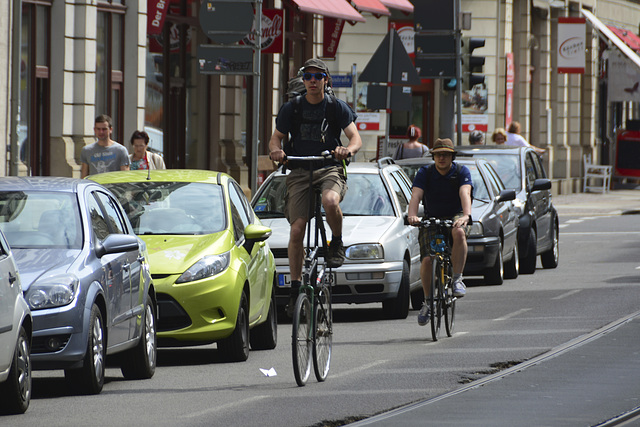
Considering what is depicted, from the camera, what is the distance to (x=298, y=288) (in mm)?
10000

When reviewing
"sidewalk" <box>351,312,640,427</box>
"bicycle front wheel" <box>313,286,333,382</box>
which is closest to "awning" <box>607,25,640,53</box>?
"sidewalk" <box>351,312,640,427</box>

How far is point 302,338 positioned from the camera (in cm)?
979

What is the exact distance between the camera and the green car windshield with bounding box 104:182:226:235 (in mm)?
12026

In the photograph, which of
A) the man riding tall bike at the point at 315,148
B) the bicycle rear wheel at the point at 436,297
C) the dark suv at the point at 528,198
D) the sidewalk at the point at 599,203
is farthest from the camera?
the sidewalk at the point at 599,203

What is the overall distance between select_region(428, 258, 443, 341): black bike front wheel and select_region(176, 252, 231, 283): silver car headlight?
2.17 metres

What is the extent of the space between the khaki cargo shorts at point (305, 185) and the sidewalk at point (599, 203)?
86.7 feet

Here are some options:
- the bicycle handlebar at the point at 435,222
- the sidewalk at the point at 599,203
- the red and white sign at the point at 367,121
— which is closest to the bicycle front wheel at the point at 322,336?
the bicycle handlebar at the point at 435,222

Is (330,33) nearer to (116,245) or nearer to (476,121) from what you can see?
(476,121)

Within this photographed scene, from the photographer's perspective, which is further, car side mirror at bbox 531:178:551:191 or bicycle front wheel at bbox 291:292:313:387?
car side mirror at bbox 531:178:551:191

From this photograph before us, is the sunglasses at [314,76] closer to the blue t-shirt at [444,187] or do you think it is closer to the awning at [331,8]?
the blue t-shirt at [444,187]

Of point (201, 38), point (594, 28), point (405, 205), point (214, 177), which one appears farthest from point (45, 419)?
point (594, 28)

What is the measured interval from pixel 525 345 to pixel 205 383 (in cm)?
313

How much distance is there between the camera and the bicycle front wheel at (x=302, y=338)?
9.62 meters

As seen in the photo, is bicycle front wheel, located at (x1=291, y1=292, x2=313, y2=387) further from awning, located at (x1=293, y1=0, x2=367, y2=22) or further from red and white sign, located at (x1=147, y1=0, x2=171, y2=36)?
awning, located at (x1=293, y1=0, x2=367, y2=22)
